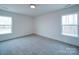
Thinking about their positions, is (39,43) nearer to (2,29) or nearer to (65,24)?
(65,24)

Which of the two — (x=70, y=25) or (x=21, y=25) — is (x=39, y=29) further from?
(x=70, y=25)

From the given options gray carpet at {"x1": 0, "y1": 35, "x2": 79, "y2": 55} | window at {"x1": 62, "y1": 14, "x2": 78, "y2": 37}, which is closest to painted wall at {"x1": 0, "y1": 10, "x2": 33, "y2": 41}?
gray carpet at {"x1": 0, "y1": 35, "x2": 79, "y2": 55}

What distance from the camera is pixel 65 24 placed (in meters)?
1.51

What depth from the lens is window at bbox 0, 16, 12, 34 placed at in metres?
1.45

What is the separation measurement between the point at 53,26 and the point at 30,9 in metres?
0.58

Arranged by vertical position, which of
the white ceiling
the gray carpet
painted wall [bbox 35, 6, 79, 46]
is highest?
the white ceiling

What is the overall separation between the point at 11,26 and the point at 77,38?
1.27 metres

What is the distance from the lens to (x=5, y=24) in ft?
4.78

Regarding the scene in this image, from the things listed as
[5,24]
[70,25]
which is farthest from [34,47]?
[70,25]

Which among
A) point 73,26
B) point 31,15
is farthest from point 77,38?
point 31,15

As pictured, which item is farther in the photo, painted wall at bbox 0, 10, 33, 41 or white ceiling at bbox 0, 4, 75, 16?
painted wall at bbox 0, 10, 33, 41

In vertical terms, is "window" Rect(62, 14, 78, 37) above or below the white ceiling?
below

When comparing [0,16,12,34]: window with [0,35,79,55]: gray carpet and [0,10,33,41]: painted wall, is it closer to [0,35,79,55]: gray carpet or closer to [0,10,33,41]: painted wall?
[0,10,33,41]: painted wall
